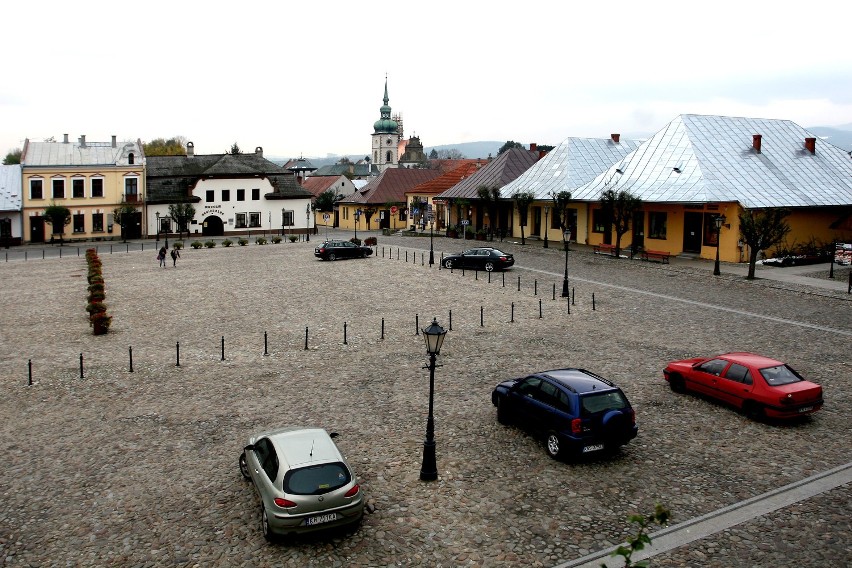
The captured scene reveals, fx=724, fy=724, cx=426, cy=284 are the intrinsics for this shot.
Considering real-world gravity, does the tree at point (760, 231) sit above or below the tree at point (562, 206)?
below

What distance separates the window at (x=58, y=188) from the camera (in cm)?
6438

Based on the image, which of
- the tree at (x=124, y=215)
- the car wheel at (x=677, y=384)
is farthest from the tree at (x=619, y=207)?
the tree at (x=124, y=215)

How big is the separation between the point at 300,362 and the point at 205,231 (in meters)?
54.6

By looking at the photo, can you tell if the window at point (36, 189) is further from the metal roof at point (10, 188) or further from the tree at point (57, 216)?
the tree at point (57, 216)

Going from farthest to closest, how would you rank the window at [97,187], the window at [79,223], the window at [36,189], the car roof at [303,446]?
the window at [97,187]
the window at [79,223]
the window at [36,189]
the car roof at [303,446]

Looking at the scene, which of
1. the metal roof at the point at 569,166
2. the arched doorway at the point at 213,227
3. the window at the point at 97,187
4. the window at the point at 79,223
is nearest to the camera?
the metal roof at the point at 569,166

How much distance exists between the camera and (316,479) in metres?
11.1

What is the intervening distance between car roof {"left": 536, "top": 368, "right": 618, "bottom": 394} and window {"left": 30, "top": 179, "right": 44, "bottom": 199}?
61.5m

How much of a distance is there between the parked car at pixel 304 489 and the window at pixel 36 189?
61251 millimetres

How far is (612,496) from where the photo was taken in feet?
40.7

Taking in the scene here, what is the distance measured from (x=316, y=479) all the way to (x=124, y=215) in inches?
2377

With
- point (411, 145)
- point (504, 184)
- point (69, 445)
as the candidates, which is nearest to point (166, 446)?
point (69, 445)

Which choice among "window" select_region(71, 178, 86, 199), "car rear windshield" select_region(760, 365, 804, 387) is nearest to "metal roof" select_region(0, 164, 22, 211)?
"window" select_region(71, 178, 86, 199)

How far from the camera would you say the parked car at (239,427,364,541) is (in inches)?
421
